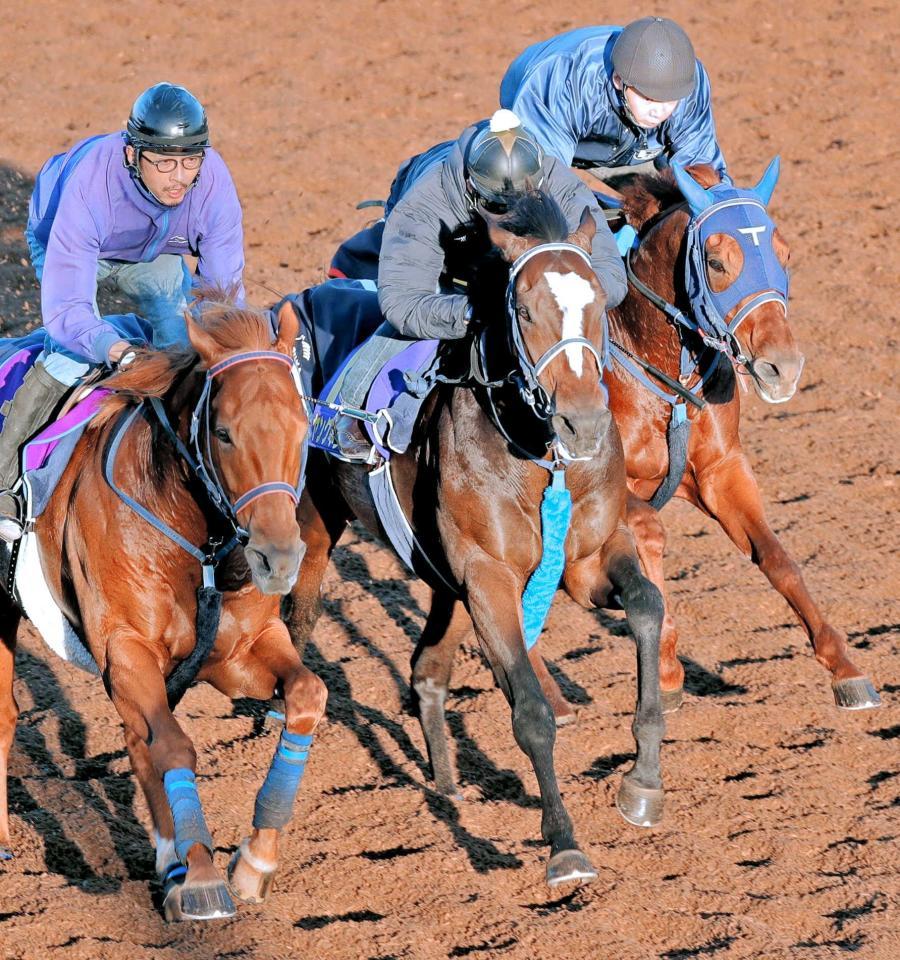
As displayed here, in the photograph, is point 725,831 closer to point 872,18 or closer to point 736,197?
point 736,197

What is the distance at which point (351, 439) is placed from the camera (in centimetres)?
514

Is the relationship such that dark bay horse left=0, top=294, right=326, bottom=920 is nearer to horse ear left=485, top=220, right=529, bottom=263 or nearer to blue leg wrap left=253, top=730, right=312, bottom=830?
blue leg wrap left=253, top=730, right=312, bottom=830

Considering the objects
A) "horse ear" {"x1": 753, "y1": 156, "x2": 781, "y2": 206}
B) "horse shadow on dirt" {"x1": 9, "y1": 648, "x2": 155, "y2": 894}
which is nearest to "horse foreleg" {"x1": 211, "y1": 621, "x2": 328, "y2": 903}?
"horse shadow on dirt" {"x1": 9, "y1": 648, "x2": 155, "y2": 894}

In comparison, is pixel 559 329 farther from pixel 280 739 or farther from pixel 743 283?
pixel 280 739

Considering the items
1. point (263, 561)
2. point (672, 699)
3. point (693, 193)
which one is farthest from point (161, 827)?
point (693, 193)

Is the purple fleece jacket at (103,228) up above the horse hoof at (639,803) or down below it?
above

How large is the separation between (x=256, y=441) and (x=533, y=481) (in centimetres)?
105

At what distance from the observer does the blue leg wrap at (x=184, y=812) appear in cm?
393

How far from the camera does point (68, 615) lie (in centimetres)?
462

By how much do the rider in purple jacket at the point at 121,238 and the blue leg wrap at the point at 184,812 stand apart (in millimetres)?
1120

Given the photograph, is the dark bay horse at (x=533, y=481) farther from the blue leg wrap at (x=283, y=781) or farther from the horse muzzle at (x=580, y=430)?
the blue leg wrap at (x=283, y=781)

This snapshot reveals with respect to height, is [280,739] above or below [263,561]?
below

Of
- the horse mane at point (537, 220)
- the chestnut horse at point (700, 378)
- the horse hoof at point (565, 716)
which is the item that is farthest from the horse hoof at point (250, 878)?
the horse mane at point (537, 220)

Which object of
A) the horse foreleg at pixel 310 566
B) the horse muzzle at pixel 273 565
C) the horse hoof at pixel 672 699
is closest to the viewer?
the horse muzzle at pixel 273 565
